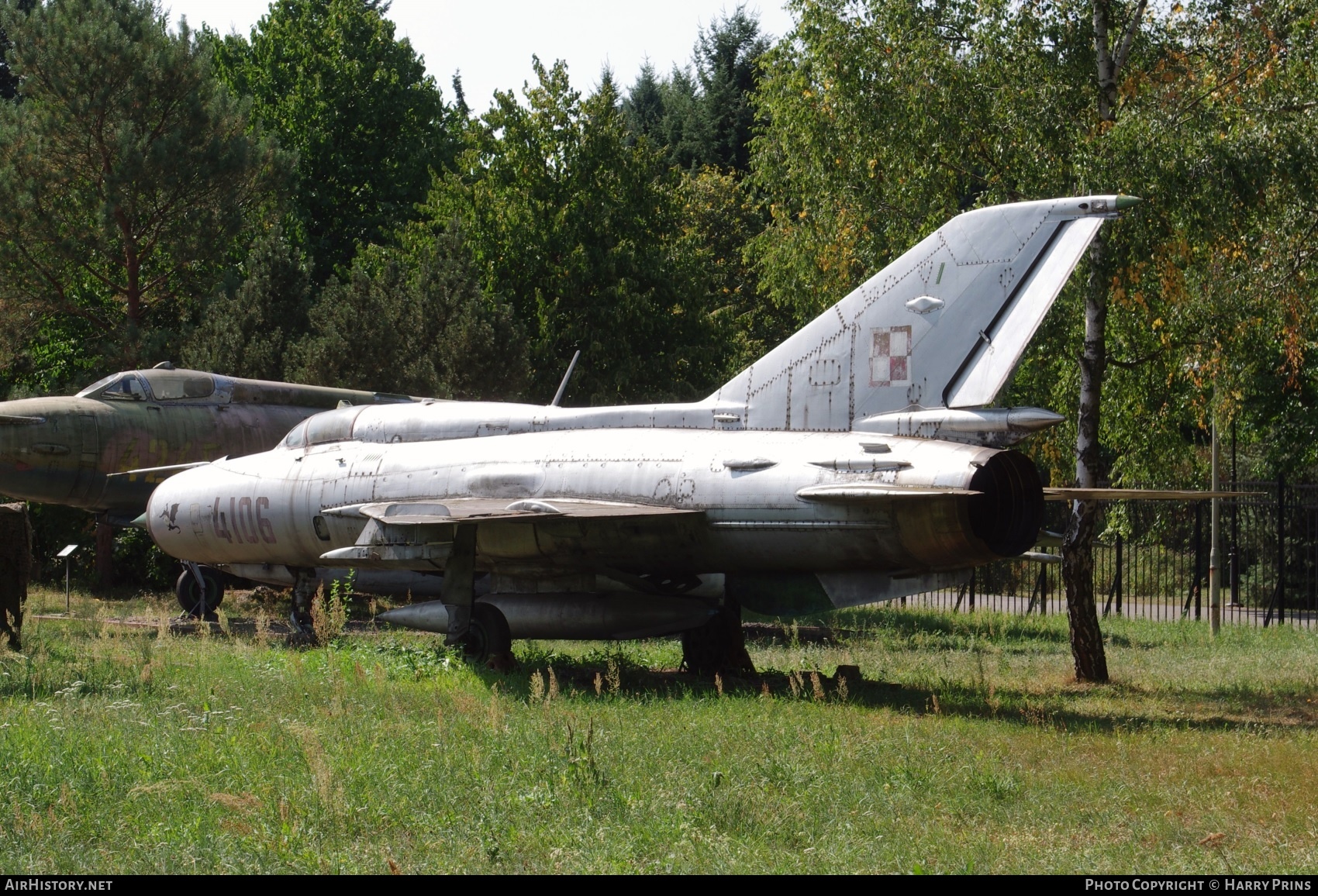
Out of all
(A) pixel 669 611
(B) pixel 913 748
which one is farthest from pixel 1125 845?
(A) pixel 669 611

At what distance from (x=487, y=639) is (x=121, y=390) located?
927 centimetres

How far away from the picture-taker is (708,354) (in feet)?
103

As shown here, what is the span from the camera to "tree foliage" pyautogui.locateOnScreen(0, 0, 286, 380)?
24.9m

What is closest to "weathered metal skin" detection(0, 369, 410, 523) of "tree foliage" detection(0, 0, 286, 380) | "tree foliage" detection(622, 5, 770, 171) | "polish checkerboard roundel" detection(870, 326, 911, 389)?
"tree foliage" detection(0, 0, 286, 380)

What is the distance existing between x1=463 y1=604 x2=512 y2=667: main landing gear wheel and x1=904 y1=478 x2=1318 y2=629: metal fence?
42.2ft

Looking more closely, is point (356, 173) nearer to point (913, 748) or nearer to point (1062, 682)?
point (1062, 682)

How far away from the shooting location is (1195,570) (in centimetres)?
2362

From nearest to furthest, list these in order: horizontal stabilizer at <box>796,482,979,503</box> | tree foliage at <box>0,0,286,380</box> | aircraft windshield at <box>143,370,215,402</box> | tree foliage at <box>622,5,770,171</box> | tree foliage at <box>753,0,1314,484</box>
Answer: horizontal stabilizer at <box>796,482,979,503</box> < tree foliage at <box>753,0,1314,484</box> < aircraft windshield at <box>143,370,215,402</box> < tree foliage at <box>0,0,286,380</box> < tree foliage at <box>622,5,770,171</box>

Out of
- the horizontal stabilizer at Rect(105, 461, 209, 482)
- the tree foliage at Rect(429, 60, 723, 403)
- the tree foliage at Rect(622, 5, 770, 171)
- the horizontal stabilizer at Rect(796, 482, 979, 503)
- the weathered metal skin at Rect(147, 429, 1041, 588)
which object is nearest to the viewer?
the horizontal stabilizer at Rect(796, 482, 979, 503)

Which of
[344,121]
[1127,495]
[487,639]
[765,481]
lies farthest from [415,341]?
[344,121]

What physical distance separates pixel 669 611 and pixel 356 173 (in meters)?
31.2

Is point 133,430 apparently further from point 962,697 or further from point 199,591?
point 962,697

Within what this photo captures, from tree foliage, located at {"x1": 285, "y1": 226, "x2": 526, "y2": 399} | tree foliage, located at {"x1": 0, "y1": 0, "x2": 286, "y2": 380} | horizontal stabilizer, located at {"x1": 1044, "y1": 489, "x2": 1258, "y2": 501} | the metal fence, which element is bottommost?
the metal fence

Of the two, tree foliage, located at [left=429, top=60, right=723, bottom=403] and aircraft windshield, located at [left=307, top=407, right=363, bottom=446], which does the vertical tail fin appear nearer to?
aircraft windshield, located at [left=307, top=407, right=363, bottom=446]
